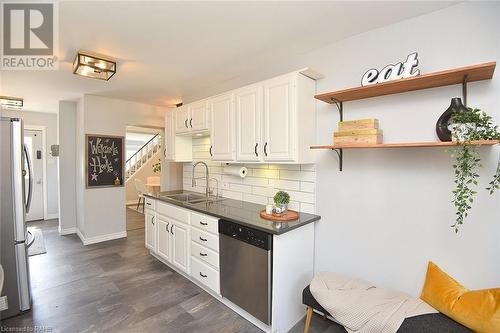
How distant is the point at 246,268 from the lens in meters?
2.12

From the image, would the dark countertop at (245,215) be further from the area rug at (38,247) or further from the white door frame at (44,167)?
the white door frame at (44,167)

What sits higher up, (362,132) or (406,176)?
(362,132)

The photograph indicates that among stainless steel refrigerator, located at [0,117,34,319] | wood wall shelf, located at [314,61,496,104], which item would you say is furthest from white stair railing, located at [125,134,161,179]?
wood wall shelf, located at [314,61,496,104]

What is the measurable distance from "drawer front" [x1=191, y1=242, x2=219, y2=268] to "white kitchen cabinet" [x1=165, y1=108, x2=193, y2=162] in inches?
59.4

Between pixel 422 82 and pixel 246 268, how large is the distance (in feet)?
6.39

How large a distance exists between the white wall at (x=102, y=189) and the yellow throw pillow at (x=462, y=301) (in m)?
4.57

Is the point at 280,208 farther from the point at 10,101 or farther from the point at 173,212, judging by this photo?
the point at 10,101

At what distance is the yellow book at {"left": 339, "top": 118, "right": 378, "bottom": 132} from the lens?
1.80 metres

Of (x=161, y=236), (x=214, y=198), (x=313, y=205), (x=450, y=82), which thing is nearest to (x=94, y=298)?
(x=161, y=236)

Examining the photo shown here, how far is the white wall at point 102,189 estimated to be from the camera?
4109 mm

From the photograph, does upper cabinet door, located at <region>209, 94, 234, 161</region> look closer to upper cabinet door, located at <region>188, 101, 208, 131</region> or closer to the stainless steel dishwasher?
upper cabinet door, located at <region>188, 101, 208, 131</region>

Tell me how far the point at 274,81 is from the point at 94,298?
2.89 m

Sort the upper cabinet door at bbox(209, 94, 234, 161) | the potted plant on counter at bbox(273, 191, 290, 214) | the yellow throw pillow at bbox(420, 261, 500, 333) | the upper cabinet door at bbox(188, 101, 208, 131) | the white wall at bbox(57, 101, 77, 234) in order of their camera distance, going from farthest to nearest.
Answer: the white wall at bbox(57, 101, 77, 234)
the upper cabinet door at bbox(188, 101, 208, 131)
the upper cabinet door at bbox(209, 94, 234, 161)
the potted plant on counter at bbox(273, 191, 290, 214)
the yellow throw pillow at bbox(420, 261, 500, 333)

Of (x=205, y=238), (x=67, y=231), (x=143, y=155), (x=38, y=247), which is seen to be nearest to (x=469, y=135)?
(x=205, y=238)
